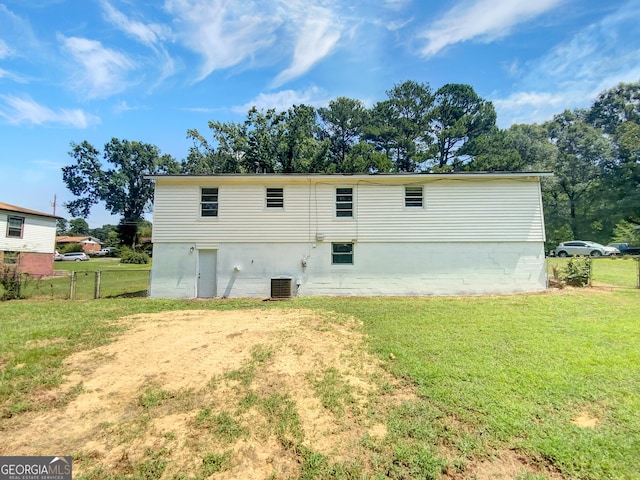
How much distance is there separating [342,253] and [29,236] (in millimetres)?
23602

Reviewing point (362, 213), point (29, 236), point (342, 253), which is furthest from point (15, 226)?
point (362, 213)

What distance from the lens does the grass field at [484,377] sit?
114 inches

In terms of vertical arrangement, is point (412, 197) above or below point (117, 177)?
below

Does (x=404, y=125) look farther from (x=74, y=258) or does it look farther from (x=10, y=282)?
(x=74, y=258)

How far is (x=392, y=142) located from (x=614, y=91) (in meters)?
28.6

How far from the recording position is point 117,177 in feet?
156

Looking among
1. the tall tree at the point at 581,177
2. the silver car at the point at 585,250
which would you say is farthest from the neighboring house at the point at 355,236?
the tall tree at the point at 581,177

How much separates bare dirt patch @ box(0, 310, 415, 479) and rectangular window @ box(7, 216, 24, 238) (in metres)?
22.4

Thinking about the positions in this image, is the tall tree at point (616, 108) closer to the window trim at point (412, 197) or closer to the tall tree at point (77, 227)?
the window trim at point (412, 197)

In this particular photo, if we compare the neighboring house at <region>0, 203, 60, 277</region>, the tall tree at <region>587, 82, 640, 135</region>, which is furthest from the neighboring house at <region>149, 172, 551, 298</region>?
the tall tree at <region>587, 82, 640, 135</region>

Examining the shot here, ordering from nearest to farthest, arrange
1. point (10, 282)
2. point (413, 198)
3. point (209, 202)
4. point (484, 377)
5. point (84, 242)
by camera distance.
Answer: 1. point (484, 377)
2. point (10, 282)
3. point (413, 198)
4. point (209, 202)
5. point (84, 242)

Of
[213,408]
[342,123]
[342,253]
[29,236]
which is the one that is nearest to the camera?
[213,408]

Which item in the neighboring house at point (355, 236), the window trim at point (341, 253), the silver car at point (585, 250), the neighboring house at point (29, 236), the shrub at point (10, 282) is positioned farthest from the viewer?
the silver car at point (585, 250)

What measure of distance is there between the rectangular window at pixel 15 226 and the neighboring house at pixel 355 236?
16.6 meters
